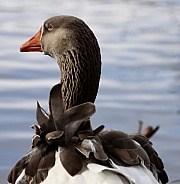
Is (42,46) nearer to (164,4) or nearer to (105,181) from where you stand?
(105,181)

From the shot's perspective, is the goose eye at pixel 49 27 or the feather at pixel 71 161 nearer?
the feather at pixel 71 161

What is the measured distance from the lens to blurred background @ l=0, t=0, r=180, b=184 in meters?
8.74

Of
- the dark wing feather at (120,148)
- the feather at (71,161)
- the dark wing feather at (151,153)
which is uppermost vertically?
the feather at (71,161)

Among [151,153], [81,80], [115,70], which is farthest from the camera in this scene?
[115,70]

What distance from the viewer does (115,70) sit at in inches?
419

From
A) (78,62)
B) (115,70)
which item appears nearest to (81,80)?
(78,62)

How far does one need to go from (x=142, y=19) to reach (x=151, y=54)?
7.91 feet

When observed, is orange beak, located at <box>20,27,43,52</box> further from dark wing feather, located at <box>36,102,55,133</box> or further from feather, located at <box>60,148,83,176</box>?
feather, located at <box>60,148,83,176</box>

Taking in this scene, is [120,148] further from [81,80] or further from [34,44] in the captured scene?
[34,44]

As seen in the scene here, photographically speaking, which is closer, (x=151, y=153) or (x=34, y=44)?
(x=151, y=153)

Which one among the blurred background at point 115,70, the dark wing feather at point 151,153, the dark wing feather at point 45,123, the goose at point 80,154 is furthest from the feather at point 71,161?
the blurred background at point 115,70

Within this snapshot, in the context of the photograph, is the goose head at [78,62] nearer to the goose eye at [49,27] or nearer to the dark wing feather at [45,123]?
the goose eye at [49,27]

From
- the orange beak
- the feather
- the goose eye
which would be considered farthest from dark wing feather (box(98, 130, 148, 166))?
the orange beak

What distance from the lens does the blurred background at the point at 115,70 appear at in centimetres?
874
